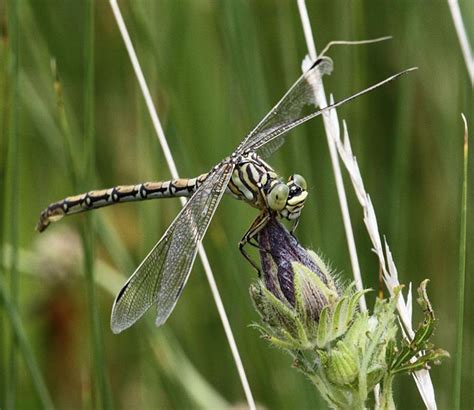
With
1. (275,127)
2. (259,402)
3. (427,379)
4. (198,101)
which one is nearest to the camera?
(427,379)

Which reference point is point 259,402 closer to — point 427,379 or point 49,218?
point 49,218

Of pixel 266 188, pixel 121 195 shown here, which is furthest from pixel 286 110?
pixel 121 195

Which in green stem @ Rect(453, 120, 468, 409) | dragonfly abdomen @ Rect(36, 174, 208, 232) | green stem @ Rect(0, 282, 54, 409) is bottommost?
green stem @ Rect(453, 120, 468, 409)

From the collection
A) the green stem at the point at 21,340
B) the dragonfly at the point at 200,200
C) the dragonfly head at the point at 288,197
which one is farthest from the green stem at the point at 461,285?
the green stem at the point at 21,340

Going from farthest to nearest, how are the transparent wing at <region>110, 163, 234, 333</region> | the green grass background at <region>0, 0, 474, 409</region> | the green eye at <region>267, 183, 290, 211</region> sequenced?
the green grass background at <region>0, 0, 474, 409</region> → the green eye at <region>267, 183, 290, 211</region> → the transparent wing at <region>110, 163, 234, 333</region>

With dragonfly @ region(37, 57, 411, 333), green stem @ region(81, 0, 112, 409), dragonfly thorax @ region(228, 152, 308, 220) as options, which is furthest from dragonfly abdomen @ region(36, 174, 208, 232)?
dragonfly thorax @ region(228, 152, 308, 220)

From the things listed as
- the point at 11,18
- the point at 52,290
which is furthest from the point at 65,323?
the point at 11,18

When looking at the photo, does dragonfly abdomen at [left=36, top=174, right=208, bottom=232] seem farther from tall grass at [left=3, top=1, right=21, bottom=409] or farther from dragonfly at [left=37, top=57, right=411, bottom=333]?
tall grass at [left=3, top=1, right=21, bottom=409]
